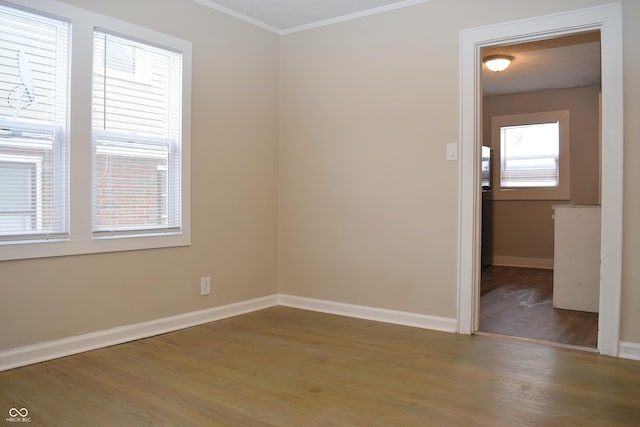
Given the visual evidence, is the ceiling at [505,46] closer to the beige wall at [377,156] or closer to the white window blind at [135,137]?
the beige wall at [377,156]

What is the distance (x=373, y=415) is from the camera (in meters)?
2.15

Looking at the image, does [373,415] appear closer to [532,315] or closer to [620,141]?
[620,141]

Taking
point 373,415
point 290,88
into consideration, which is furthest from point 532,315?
point 290,88

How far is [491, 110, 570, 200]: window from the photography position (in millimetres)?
6785

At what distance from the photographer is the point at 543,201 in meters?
6.97

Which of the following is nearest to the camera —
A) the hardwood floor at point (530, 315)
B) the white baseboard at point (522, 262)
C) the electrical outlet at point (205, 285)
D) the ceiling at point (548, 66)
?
the hardwood floor at point (530, 315)

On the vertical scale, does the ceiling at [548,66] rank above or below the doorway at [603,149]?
above

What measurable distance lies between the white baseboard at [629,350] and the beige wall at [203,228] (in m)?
2.68

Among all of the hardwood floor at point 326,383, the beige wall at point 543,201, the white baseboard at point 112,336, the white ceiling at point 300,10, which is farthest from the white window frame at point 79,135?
the beige wall at point 543,201

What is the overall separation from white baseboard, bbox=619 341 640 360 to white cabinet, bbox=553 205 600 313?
4.44ft

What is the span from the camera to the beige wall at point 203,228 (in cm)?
287

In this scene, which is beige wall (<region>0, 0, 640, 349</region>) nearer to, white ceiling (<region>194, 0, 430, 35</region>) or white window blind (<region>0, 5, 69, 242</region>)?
white ceiling (<region>194, 0, 430, 35</region>)

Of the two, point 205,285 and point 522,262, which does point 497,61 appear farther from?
point 205,285

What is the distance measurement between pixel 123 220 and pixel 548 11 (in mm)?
3093
